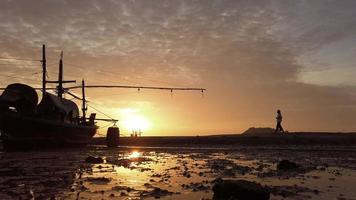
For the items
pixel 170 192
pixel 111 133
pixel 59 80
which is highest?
pixel 59 80

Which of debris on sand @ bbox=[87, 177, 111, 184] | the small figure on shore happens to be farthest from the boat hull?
debris on sand @ bbox=[87, 177, 111, 184]

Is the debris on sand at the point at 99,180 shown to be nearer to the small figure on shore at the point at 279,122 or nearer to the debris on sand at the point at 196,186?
the debris on sand at the point at 196,186

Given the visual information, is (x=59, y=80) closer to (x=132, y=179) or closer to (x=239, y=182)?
(x=132, y=179)

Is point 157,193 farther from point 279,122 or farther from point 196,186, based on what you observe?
point 279,122

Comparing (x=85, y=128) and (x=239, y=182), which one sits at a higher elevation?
(x=85, y=128)

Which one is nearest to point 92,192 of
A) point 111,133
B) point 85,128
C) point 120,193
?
point 120,193

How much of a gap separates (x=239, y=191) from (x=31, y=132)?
35.4m

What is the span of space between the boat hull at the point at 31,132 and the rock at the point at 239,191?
33992mm

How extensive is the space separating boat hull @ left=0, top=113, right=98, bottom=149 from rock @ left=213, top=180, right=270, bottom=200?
112ft

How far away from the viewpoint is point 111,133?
167 ft

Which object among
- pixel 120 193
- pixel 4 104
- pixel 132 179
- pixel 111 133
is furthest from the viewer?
pixel 111 133

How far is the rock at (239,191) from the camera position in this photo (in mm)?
10375

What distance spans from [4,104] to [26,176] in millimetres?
26983

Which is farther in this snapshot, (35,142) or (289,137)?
(289,137)
